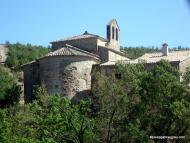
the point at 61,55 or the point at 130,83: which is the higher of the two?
the point at 61,55

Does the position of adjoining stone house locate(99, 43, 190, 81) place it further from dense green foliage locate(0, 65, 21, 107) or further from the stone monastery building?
dense green foliage locate(0, 65, 21, 107)

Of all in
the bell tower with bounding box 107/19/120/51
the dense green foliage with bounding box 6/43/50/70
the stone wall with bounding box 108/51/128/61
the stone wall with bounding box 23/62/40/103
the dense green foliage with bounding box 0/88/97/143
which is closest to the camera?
the dense green foliage with bounding box 0/88/97/143

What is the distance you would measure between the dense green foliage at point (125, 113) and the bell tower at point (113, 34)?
64.4 ft

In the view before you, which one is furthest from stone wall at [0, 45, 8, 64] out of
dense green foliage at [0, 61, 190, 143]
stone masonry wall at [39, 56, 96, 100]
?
dense green foliage at [0, 61, 190, 143]

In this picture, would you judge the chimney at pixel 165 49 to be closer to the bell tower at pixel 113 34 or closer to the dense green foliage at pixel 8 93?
the bell tower at pixel 113 34

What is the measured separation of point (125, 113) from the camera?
26.8 metres

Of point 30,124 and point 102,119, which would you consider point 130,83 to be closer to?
point 102,119

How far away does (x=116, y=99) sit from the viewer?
87.5 feet

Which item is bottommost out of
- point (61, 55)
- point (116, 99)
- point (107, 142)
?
point (107, 142)

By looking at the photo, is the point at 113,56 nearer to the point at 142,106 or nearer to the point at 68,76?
the point at 68,76

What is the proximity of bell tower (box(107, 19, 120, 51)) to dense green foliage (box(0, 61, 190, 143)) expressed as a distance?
772 inches

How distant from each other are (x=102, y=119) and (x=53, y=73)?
49.1 ft

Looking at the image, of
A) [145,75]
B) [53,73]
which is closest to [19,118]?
[145,75]

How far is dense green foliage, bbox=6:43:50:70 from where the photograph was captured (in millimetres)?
63094
